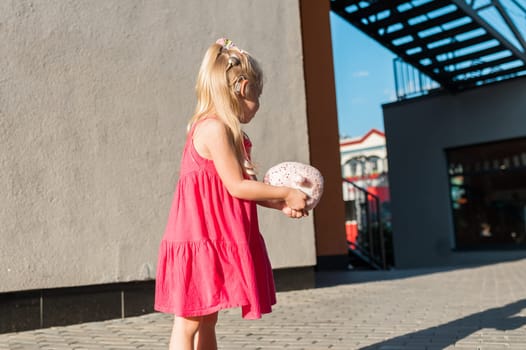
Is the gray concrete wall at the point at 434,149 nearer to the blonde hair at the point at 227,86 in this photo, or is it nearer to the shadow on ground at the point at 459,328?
the shadow on ground at the point at 459,328

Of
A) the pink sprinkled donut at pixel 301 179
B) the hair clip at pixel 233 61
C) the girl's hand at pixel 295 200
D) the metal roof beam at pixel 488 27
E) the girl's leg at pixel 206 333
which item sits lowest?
the girl's leg at pixel 206 333

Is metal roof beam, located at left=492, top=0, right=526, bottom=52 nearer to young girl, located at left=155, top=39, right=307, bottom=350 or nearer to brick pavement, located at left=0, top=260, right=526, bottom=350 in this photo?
brick pavement, located at left=0, top=260, right=526, bottom=350

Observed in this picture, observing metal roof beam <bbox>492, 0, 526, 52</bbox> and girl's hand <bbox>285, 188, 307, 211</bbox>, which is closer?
girl's hand <bbox>285, 188, 307, 211</bbox>

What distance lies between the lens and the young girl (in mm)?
1918

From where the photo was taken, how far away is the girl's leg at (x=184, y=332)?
1968mm

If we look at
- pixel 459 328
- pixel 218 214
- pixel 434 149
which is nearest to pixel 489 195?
pixel 434 149

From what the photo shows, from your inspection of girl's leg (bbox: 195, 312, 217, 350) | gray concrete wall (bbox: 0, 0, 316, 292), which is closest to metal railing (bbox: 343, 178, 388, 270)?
gray concrete wall (bbox: 0, 0, 316, 292)

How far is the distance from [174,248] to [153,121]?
129 inches

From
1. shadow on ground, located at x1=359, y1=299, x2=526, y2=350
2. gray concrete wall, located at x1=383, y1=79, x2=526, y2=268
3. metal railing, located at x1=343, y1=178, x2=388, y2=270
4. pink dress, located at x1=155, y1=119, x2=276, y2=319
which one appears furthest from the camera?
gray concrete wall, located at x1=383, y1=79, x2=526, y2=268

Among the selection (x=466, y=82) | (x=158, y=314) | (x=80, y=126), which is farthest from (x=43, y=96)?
(x=466, y=82)

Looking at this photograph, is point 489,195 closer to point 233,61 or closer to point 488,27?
point 488,27

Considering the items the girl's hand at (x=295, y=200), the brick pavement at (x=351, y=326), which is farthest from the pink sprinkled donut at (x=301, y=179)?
the brick pavement at (x=351, y=326)

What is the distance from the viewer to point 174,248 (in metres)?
1.97

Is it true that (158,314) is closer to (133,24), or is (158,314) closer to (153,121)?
(153,121)
